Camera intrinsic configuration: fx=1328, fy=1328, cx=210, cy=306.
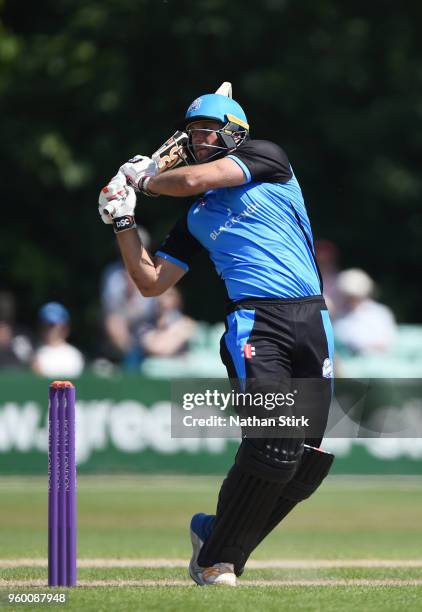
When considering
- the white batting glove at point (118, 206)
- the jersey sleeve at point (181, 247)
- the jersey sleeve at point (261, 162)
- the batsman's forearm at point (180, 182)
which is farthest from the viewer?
the jersey sleeve at point (181, 247)

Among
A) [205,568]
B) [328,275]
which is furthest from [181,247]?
[328,275]

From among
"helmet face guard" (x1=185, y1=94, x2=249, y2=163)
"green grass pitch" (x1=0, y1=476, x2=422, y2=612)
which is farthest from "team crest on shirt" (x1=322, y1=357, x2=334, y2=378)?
"helmet face guard" (x1=185, y1=94, x2=249, y2=163)

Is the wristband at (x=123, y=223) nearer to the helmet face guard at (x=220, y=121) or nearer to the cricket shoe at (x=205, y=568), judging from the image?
the helmet face guard at (x=220, y=121)

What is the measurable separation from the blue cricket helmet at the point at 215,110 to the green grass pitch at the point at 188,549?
2.37m

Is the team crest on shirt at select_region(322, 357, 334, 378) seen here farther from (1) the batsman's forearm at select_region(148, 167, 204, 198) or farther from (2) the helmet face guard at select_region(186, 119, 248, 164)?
(2) the helmet face guard at select_region(186, 119, 248, 164)

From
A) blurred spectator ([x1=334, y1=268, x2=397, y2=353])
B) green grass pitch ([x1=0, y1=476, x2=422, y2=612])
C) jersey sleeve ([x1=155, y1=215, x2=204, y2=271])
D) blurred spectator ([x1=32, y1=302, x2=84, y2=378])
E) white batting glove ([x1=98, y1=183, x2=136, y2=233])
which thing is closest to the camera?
green grass pitch ([x1=0, y1=476, x2=422, y2=612])

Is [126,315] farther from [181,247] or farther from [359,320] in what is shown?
[181,247]

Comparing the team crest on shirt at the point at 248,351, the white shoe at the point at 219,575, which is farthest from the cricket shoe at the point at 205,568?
the team crest on shirt at the point at 248,351

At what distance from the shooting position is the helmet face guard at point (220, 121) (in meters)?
6.86

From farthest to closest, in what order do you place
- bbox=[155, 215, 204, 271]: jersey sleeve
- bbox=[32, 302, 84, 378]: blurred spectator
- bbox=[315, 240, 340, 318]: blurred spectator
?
bbox=[32, 302, 84, 378]: blurred spectator → bbox=[315, 240, 340, 318]: blurred spectator → bbox=[155, 215, 204, 271]: jersey sleeve

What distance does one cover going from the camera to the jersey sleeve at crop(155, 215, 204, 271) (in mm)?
7117

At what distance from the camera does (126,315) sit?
1480 centimetres

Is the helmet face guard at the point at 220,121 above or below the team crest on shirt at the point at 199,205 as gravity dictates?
above

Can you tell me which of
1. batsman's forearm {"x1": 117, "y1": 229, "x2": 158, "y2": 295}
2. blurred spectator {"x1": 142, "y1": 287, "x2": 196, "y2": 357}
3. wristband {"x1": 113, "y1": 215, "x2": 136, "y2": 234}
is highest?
wristband {"x1": 113, "y1": 215, "x2": 136, "y2": 234}
